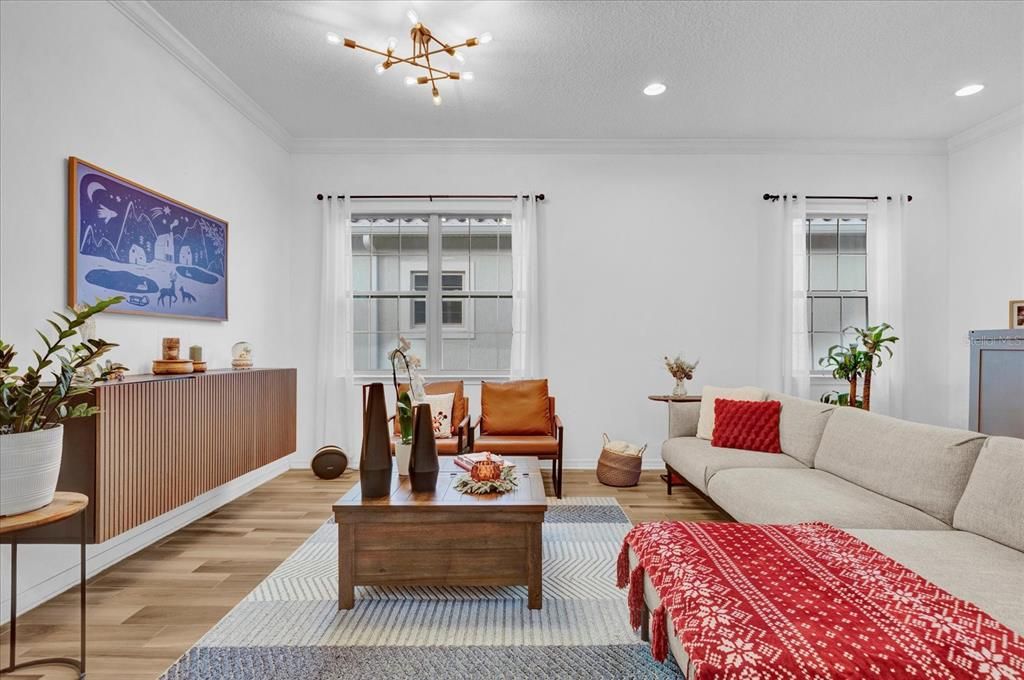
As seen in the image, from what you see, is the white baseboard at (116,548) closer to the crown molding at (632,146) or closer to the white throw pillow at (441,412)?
the white throw pillow at (441,412)

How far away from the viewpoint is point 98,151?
8.73 ft

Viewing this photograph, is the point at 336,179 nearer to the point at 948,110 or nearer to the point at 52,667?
the point at 52,667

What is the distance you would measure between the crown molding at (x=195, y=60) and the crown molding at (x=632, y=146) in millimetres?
558

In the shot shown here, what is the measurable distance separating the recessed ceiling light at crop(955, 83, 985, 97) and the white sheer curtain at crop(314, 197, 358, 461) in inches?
201

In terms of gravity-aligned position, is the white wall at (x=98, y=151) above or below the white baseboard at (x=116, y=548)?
above

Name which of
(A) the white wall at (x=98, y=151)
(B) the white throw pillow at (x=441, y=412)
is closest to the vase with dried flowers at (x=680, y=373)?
(B) the white throw pillow at (x=441, y=412)

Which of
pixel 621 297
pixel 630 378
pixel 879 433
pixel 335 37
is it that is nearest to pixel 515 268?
pixel 621 297

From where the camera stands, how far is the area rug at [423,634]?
6.06ft

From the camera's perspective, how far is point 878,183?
484 cm

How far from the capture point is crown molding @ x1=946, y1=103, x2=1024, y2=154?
4141 mm

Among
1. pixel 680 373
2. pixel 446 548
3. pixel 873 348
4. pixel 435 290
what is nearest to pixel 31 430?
pixel 446 548

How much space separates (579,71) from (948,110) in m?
3.20

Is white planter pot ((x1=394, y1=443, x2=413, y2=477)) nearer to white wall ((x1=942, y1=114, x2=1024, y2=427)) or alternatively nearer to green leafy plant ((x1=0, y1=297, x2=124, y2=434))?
green leafy plant ((x1=0, y1=297, x2=124, y2=434))

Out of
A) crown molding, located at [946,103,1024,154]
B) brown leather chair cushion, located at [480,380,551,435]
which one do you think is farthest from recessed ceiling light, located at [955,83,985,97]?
brown leather chair cushion, located at [480,380,551,435]
